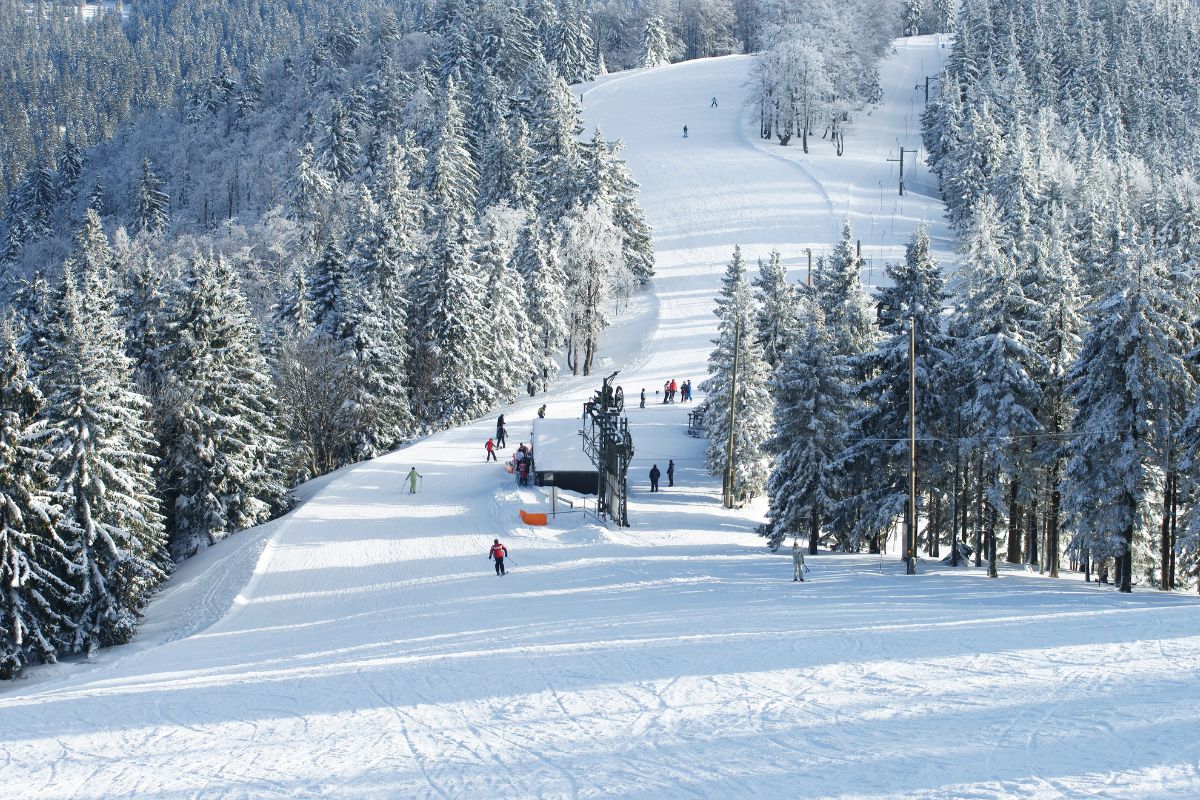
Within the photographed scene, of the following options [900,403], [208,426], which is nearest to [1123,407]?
[900,403]

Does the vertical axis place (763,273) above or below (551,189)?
below

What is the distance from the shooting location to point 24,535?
2756cm

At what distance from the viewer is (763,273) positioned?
166 feet

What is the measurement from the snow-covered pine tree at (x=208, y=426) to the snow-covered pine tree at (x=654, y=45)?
12076cm

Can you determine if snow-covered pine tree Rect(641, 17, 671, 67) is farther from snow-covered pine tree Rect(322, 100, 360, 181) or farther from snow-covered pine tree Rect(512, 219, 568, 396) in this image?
snow-covered pine tree Rect(512, 219, 568, 396)

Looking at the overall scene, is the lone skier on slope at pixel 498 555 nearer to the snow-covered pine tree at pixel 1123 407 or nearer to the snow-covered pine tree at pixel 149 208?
the snow-covered pine tree at pixel 1123 407

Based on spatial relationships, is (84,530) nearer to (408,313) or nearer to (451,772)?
(451,772)

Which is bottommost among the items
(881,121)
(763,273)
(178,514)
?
(178,514)

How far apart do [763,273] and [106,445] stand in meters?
31.9

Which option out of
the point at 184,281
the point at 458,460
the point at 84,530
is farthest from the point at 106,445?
the point at 458,460

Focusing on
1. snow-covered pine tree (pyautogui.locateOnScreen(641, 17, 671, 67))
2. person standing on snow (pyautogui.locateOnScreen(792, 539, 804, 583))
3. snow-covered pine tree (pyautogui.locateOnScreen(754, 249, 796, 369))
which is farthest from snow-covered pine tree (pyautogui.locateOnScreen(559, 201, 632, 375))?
snow-covered pine tree (pyautogui.locateOnScreen(641, 17, 671, 67))

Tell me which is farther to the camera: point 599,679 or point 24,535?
point 24,535

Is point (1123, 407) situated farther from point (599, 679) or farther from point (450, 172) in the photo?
point (450, 172)

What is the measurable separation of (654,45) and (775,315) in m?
114
